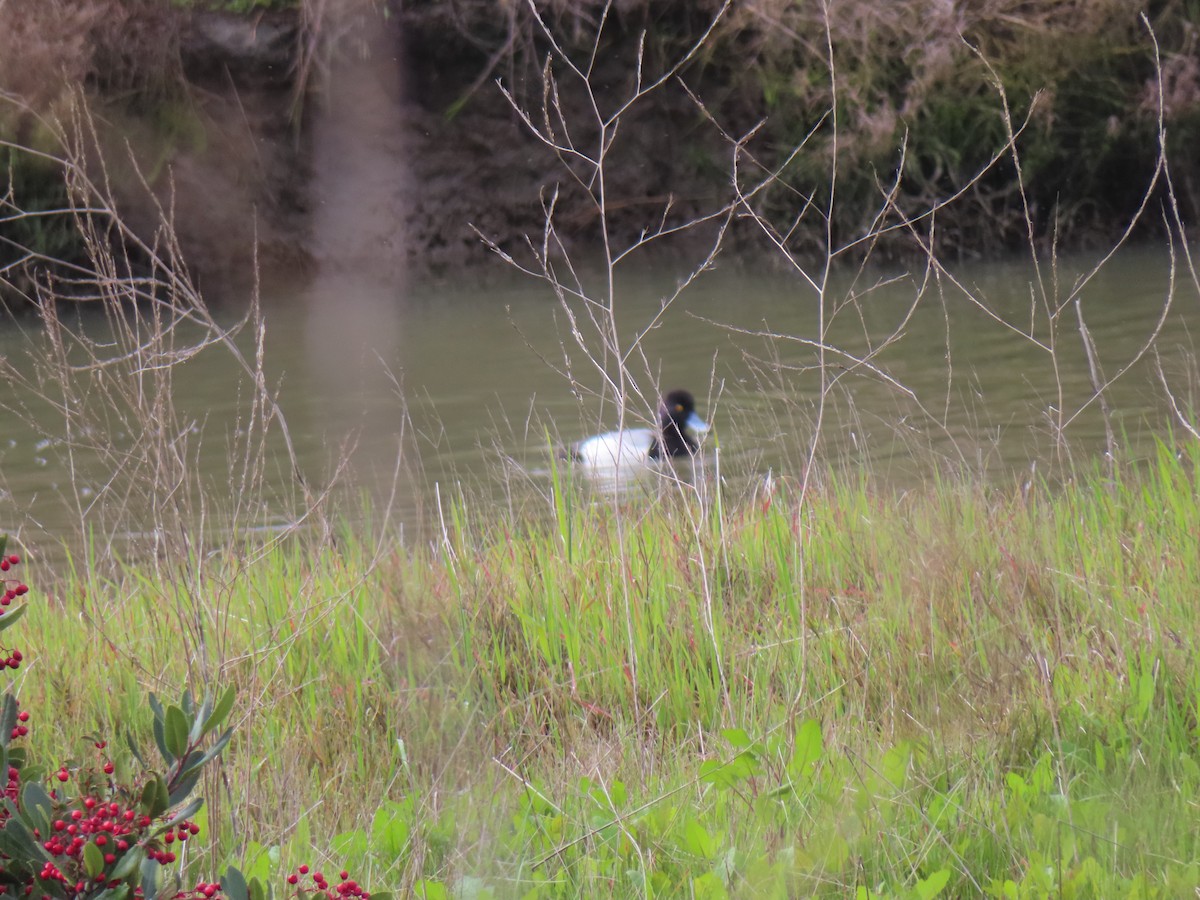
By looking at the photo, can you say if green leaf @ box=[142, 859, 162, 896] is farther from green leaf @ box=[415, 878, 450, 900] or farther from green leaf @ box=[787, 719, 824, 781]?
green leaf @ box=[787, 719, 824, 781]

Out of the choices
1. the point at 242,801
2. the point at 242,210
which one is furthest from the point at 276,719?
the point at 242,210

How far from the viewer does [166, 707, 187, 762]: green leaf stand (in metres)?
1.27

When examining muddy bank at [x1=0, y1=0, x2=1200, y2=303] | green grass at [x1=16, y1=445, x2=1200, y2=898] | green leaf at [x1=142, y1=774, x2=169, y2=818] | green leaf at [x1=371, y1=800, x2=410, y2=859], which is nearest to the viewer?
green leaf at [x1=142, y1=774, x2=169, y2=818]

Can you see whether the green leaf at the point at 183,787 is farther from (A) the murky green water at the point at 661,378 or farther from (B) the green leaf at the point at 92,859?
(A) the murky green water at the point at 661,378

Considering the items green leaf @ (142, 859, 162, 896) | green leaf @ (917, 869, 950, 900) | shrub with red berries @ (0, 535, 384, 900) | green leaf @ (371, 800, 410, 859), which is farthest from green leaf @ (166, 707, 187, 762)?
green leaf @ (917, 869, 950, 900)

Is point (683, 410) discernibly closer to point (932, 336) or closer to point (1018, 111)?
point (932, 336)

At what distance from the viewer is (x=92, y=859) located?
113 cm

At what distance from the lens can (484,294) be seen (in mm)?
14359

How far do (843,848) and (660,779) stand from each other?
410 mm

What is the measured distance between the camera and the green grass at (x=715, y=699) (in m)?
1.74

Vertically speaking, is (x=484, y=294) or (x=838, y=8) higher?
(x=838, y=8)

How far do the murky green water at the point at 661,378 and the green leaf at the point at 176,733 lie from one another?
2.41 m

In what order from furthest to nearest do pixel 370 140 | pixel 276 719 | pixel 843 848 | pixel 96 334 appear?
pixel 370 140, pixel 96 334, pixel 276 719, pixel 843 848

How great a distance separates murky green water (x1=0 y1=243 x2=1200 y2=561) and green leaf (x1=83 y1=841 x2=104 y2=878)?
2.57 m
